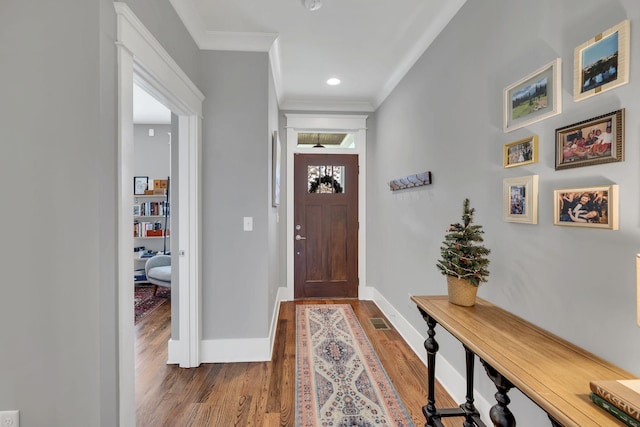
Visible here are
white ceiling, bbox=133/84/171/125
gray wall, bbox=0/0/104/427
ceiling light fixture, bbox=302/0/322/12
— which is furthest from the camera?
white ceiling, bbox=133/84/171/125

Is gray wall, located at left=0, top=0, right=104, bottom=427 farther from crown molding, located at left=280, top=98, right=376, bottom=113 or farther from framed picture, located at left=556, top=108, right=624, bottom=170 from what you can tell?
crown molding, located at left=280, top=98, right=376, bottom=113

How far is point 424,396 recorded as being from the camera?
1945 mm

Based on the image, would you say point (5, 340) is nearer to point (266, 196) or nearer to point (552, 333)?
point (266, 196)

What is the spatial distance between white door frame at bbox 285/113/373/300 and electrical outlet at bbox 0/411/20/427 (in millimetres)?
2941

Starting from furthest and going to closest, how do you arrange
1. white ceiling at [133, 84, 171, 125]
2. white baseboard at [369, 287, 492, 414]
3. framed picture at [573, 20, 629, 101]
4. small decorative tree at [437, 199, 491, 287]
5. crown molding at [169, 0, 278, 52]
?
white ceiling at [133, 84, 171, 125] → crown molding at [169, 0, 278, 52] → white baseboard at [369, 287, 492, 414] → small decorative tree at [437, 199, 491, 287] → framed picture at [573, 20, 629, 101]

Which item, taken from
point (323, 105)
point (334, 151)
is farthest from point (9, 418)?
point (323, 105)

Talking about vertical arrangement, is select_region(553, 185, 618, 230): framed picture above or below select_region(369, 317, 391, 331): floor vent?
above

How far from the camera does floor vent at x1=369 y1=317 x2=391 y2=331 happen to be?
3.06 m

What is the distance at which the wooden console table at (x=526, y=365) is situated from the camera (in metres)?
0.72

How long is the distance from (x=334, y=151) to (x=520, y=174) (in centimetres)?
284

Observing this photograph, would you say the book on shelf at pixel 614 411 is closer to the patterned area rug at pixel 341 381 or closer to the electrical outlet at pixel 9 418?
the patterned area rug at pixel 341 381

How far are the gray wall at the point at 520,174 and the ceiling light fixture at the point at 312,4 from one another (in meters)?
0.91

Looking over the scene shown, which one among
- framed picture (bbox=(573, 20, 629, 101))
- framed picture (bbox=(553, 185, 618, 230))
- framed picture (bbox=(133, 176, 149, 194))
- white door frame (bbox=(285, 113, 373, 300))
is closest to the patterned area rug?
white door frame (bbox=(285, 113, 373, 300))

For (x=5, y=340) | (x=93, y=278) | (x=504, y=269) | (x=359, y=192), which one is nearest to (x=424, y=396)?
(x=504, y=269)
